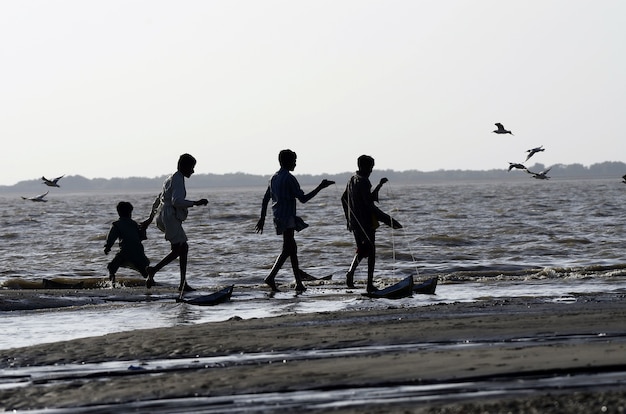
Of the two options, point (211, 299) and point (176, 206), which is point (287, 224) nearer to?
point (176, 206)

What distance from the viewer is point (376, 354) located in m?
8.04

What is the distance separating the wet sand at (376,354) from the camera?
22.2 feet

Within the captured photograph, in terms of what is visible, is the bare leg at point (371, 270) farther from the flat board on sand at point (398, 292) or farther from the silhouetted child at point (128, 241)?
the silhouetted child at point (128, 241)

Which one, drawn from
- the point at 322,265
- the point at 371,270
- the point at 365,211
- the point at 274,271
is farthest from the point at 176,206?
the point at 322,265

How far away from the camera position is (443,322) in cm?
982

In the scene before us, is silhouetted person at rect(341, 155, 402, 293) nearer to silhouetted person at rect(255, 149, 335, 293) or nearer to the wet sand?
silhouetted person at rect(255, 149, 335, 293)

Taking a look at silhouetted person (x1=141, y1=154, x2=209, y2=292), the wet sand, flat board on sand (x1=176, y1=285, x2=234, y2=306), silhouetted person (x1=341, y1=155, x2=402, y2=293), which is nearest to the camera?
the wet sand

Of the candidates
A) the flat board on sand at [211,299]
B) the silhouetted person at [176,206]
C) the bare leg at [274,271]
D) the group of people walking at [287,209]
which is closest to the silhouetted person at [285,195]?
the group of people walking at [287,209]

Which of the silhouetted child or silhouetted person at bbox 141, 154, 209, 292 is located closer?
silhouetted person at bbox 141, 154, 209, 292

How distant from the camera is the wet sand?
6773 mm

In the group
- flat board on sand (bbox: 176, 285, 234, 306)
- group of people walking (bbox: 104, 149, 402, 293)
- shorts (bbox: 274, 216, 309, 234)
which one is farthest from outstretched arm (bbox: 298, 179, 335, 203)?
flat board on sand (bbox: 176, 285, 234, 306)

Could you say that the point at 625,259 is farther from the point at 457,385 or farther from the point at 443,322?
the point at 457,385

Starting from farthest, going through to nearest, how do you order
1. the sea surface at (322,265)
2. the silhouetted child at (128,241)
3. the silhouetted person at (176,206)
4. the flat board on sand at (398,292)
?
the silhouetted child at (128,241), the silhouetted person at (176,206), the flat board on sand at (398,292), the sea surface at (322,265)

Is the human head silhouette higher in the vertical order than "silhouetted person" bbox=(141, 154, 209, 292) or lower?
higher
